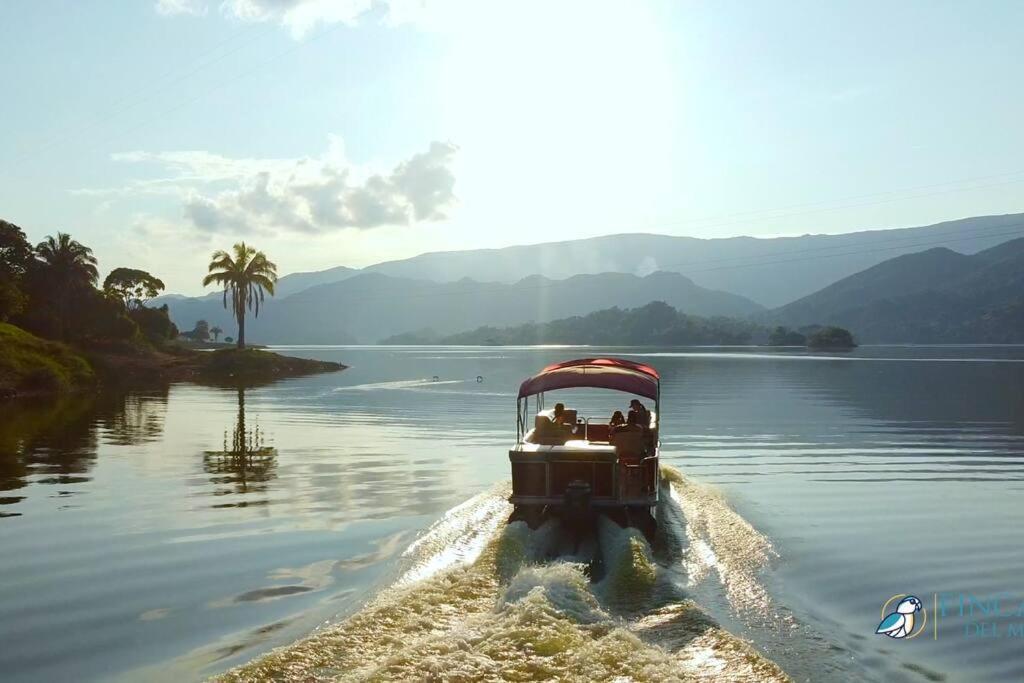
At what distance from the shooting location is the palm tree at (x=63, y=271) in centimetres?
7988

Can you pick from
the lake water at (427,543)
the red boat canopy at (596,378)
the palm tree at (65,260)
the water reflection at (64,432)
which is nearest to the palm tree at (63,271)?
the palm tree at (65,260)

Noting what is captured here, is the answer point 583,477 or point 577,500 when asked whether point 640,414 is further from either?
point 577,500

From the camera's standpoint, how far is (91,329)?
83.9 m

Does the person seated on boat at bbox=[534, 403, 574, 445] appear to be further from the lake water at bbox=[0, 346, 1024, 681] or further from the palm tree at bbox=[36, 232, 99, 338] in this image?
the palm tree at bbox=[36, 232, 99, 338]

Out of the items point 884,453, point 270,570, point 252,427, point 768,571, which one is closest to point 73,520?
point 270,570

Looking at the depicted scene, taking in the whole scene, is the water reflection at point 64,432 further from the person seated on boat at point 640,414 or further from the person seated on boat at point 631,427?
the person seated on boat at point 640,414

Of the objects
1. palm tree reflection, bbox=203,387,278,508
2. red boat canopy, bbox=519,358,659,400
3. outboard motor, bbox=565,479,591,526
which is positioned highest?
red boat canopy, bbox=519,358,659,400

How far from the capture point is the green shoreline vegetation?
6297 cm

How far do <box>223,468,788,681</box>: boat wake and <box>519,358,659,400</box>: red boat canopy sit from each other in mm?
5416

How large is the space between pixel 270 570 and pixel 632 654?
26.6ft

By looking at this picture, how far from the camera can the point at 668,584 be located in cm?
1302

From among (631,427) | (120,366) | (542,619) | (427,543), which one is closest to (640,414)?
(631,427)

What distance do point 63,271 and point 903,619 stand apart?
3399 inches

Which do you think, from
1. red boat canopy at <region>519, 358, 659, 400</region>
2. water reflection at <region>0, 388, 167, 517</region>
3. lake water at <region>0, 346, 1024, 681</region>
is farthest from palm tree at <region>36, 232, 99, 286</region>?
red boat canopy at <region>519, 358, 659, 400</region>
